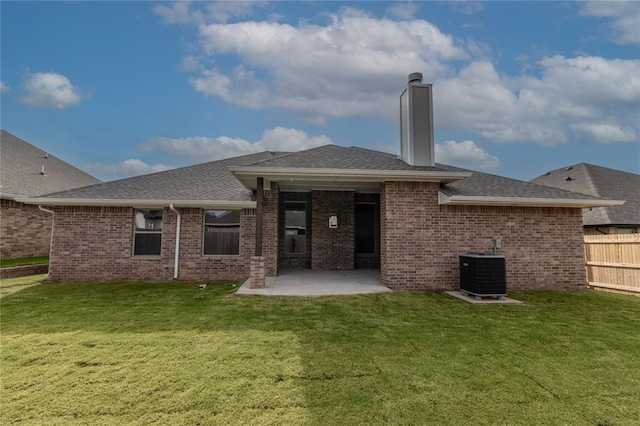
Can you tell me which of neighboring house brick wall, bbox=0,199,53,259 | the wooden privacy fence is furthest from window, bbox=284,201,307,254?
neighboring house brick wall, bbox=0,199,53,259

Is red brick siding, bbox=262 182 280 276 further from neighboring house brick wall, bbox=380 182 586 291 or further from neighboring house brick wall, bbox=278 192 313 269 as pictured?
neighboring house brick wall, bbox=380 182 586 291

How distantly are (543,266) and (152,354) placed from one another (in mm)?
9834

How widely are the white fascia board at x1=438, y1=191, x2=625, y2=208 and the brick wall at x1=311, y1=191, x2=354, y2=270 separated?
13.9 feet

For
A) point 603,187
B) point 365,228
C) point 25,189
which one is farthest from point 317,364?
point 603,187

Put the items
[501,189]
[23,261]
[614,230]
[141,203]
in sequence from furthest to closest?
[614,230]
[23,261]
[141,203]
[501,189]

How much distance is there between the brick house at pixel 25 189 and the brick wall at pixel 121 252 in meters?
3.09

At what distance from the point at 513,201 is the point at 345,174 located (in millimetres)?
4690

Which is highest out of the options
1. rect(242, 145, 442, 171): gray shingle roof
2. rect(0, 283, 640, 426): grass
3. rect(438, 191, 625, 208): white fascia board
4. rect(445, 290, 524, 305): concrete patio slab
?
rect(242, 145, 442, 171): gray shingle roof

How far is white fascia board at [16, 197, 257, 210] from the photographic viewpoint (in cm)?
914

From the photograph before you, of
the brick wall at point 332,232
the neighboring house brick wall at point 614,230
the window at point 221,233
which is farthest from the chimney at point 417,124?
the neighboring house brick wall at point 614,230

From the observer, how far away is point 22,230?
12.3m

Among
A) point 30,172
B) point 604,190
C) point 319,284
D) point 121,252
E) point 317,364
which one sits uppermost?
point 30,172

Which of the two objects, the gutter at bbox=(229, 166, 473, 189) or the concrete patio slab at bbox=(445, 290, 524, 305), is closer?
the concrete patio slab at bbox=(445, 290, 524, 305)

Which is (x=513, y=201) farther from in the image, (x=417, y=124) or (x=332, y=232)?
(x=332, y=232)
